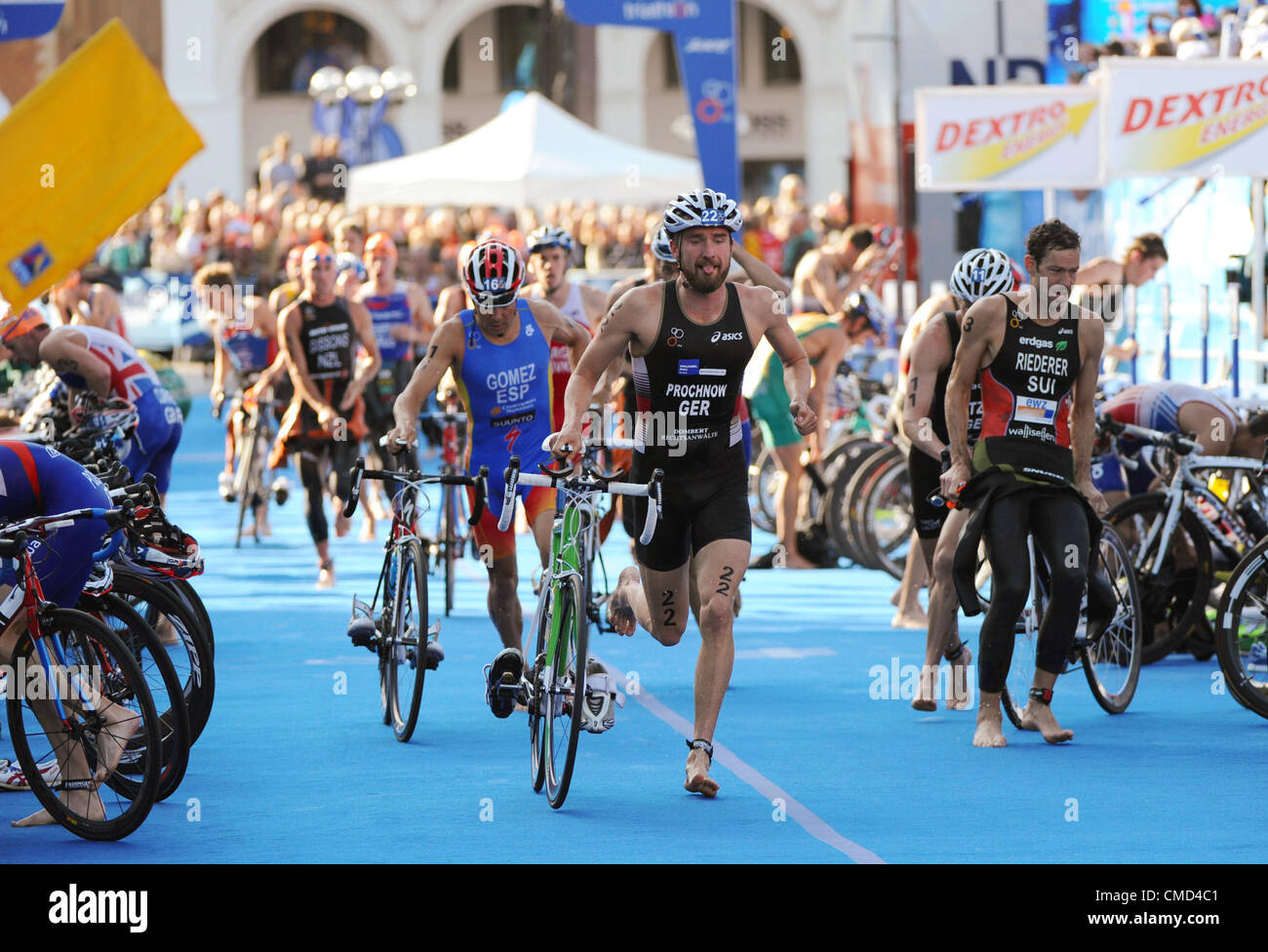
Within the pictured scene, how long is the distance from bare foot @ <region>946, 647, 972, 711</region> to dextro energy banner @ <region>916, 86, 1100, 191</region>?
6.78 metres

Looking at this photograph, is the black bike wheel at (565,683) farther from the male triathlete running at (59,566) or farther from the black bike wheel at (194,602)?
the black bike wheel at (194,602)

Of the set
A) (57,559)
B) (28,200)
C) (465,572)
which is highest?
(28,200)

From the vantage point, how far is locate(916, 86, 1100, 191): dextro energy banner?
1594cm

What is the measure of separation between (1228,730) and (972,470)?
1541 mm

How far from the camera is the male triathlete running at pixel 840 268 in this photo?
16.6 meters

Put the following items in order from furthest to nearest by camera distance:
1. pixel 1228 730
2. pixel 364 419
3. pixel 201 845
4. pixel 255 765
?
pixel 364 419, pixel 1228 730, pixel 255 765, pixel 201 845

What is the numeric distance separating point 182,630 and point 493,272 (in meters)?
2.08

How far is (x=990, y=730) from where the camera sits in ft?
27.6

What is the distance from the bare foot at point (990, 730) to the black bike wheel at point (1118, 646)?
32.2 inches

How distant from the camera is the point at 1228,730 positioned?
345 inches
